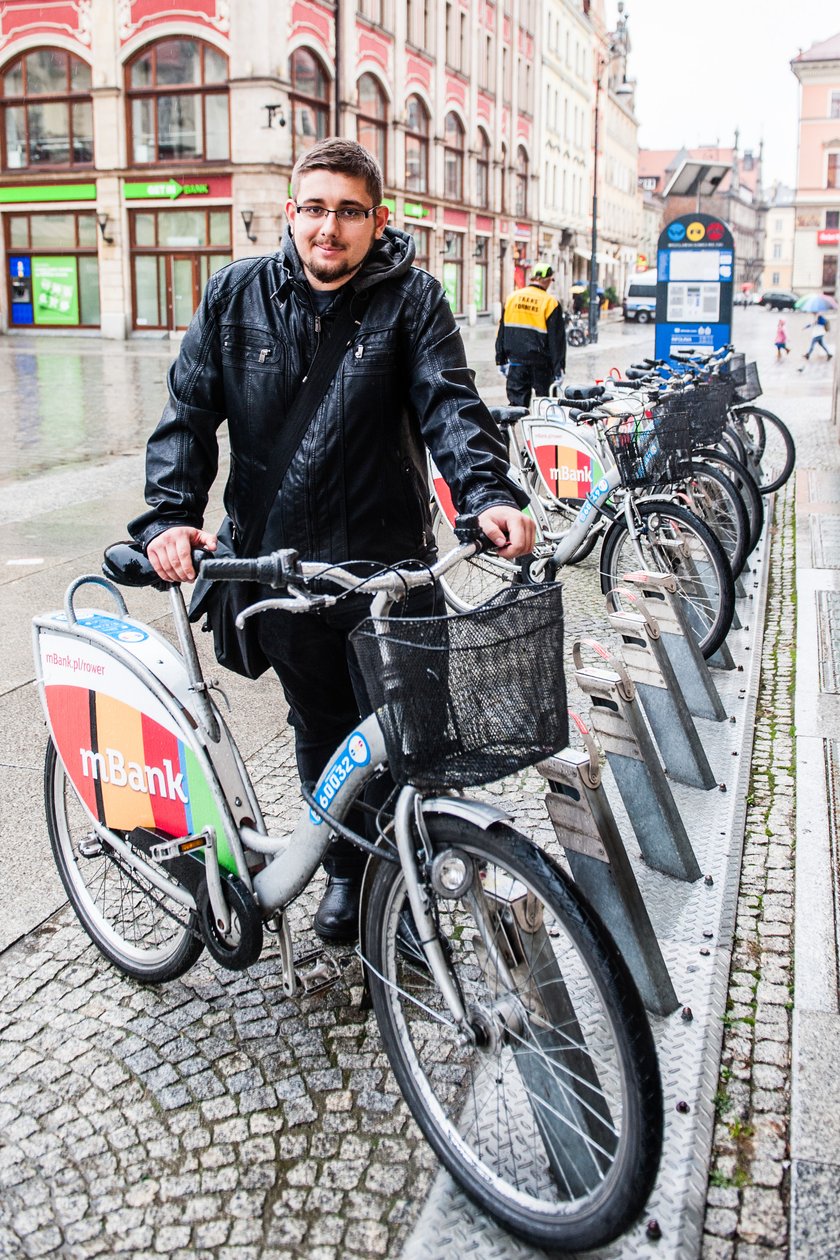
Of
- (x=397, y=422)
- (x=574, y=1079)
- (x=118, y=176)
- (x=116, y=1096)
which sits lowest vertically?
(x=116, y=1096)

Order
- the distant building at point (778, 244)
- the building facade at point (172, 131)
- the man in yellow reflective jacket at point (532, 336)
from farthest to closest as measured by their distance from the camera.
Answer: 1. the distant building at point (778, 244)
2. the building facade at point (172, 131)
3. the man in yellow reflective jacket at point (532, 336)

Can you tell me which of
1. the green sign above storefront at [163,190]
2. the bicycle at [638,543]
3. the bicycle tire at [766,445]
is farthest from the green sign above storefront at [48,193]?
the bicycle at [638,543]

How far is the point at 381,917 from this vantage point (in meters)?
2.49

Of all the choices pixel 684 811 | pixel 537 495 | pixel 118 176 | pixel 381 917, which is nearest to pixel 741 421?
pixel 537 495

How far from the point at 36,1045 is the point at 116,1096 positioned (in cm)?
29

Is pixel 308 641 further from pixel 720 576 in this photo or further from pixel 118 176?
pixel 118 176

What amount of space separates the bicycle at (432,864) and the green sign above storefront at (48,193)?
3584cm

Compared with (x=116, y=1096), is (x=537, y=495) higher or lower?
higher

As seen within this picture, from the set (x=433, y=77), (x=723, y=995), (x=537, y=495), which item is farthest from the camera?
(x=433, y=77)

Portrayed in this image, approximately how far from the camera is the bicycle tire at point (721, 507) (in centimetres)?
673

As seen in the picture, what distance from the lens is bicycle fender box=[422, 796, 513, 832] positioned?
7.38ft

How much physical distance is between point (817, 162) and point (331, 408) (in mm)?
99764

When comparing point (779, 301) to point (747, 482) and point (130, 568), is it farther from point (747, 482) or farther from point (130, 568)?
point (130, 568)

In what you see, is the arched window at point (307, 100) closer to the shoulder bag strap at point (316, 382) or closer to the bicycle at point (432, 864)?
the shoulder bag strap at point (316, 382)
